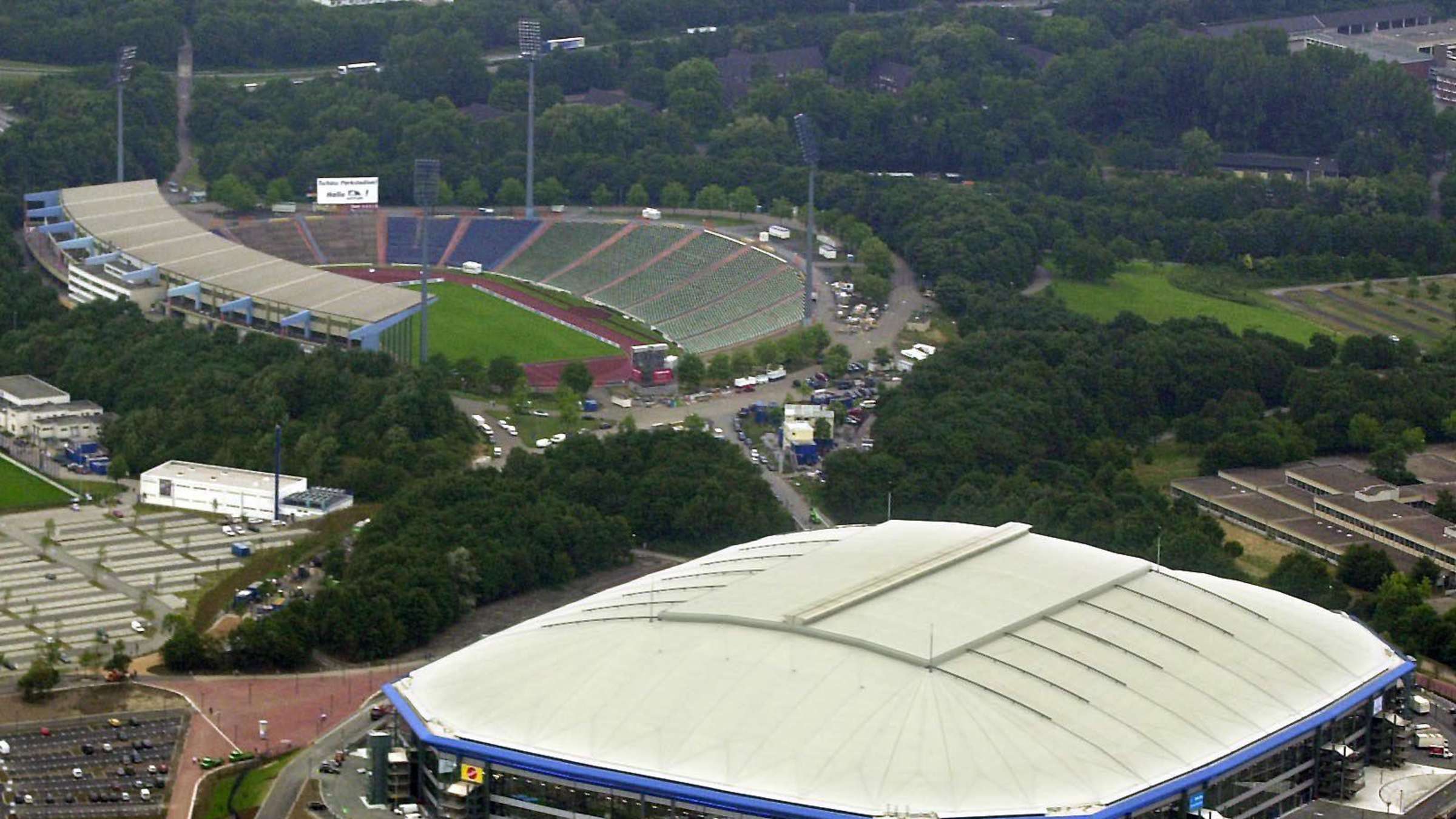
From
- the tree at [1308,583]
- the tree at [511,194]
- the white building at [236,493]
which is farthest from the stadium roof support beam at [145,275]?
the tree at [1308,583]

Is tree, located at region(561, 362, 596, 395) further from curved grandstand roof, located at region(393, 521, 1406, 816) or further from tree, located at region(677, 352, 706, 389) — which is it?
curved grandstand roof, located at region(393, 521, 1406, 816)

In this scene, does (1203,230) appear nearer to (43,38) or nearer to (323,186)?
(323,186)

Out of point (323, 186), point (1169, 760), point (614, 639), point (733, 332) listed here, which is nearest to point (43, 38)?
point (323, 186)

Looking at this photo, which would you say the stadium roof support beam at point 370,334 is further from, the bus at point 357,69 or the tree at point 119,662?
the bus at point 357,69

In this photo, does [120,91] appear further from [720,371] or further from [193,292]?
[720,371]

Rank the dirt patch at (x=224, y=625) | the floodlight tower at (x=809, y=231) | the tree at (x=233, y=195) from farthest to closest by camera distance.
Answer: the tree at (x=233, y=195), the floodlight tower at (x=809, y=231), the dirt patch at (x=224, y=625)

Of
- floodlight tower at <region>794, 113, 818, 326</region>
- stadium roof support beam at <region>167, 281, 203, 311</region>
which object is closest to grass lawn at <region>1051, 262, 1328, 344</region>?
floodlight tower at <region>794, 113, 818, 326</region>

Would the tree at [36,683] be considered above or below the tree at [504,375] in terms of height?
above

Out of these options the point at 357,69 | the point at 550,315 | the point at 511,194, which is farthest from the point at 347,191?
the point at 357,69
